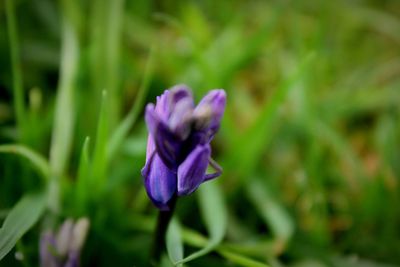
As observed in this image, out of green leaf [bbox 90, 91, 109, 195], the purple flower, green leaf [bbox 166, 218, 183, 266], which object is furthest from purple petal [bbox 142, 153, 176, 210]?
green leaf [bbox 90, 91, 109, 195]

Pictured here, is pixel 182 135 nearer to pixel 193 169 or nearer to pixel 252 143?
pixel 193 169

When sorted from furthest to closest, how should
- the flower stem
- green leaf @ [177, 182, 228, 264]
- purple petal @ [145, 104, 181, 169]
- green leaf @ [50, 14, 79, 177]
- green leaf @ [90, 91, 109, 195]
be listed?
green leaf @ [50, 14, 79, 177]
green leaf @ [177, 182, 228, 264]
green leaf @ [90, 91, 109, 195]
the flower stem
purple petal @ [145, 104, 181, 169]

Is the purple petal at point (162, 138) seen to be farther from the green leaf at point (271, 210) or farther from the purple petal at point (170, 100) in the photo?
the green leaf at point (271, 210)

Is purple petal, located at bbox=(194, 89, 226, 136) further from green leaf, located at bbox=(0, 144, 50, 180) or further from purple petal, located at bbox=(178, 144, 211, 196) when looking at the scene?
green leaf, located at bbox=(0, 144, 50, 180)

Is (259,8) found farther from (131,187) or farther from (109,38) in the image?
(131,187)

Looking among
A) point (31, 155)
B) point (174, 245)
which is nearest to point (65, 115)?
point (31, 155)

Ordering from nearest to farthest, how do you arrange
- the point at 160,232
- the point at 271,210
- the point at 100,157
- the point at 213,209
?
1. the point at 160,232
2. the point at 100,157
3. the point at 213,209
4. the point at 271,210

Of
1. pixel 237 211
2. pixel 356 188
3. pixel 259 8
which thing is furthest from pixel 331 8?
pixel 237 211
